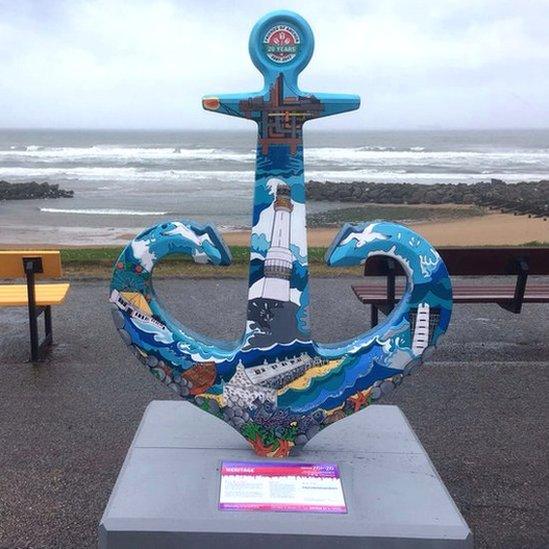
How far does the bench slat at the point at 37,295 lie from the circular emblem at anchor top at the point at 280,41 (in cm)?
370

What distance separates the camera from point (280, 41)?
3375 millimetres

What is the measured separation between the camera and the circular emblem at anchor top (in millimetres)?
3373

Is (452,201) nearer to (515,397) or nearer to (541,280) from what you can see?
(541,280)

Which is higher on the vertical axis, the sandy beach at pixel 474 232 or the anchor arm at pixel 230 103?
the anchor arm at pixel 230 103

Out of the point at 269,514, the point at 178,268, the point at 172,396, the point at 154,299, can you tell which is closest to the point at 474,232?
the point at 178,268

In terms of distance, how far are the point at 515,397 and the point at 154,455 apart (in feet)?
9.50

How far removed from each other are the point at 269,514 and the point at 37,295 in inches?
159

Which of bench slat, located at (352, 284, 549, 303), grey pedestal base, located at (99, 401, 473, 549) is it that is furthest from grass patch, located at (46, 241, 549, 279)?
grey pedestal base, located at (99, 401, 473, 549)

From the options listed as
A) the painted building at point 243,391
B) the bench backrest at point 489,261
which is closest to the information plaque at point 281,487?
the painted building at point 243,391

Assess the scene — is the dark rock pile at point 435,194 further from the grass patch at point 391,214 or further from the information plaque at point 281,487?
the information plaque at point 281,487

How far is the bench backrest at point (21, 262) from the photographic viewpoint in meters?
6.24

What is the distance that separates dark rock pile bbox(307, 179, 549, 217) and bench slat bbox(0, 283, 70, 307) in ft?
59.9

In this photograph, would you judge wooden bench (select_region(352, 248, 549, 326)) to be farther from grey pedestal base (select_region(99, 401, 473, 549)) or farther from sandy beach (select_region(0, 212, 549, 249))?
sandy beach (select_region(0, 212, 549, 249))

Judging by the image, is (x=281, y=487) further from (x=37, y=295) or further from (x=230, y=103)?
(x=37, y=295)
